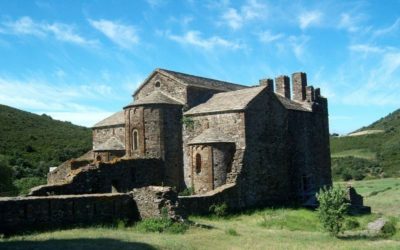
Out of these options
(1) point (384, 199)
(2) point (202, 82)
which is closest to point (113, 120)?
(2) point (202, 82)

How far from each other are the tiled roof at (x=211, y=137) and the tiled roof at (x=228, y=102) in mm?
1353

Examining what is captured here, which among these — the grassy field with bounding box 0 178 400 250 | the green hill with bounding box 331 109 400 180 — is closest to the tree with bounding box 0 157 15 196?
the grassy field with bounding box 0 178 400 250

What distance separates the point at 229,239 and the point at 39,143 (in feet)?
171

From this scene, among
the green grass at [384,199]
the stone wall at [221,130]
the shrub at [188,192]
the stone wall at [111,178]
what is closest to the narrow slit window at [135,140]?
the stone wall at [111,178]

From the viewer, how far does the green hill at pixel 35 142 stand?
1977 inches

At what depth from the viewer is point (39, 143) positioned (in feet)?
210

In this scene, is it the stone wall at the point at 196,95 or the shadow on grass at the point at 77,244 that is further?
the stone wall at the point at 196,95

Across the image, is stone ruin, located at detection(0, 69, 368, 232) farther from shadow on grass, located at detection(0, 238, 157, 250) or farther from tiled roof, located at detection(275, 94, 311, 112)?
shadow on grass, located at detection(0, 238, 157, 250)

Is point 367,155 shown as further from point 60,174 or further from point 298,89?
point 60,174

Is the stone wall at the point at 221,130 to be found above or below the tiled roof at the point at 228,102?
below

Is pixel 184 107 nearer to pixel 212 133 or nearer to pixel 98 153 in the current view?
pixel 212 133

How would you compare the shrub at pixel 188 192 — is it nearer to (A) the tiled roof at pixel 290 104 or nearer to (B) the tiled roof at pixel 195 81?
(B) the tiled roof at pixel 195 81

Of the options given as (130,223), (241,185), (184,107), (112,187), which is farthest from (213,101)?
(130,223)

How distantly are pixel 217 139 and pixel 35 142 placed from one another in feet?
144
